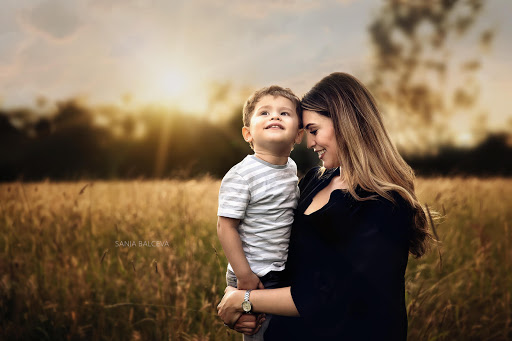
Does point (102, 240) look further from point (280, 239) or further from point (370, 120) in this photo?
point (370, 120)

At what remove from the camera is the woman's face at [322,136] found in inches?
76.7

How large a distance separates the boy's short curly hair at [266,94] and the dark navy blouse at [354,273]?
522 mm

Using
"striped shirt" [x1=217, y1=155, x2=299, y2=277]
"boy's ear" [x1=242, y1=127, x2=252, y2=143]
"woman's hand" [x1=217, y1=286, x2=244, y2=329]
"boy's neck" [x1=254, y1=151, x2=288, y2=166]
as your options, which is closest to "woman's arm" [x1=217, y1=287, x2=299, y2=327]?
"woman's hand" [x1=217, y1=286, x2=244, y2=329]

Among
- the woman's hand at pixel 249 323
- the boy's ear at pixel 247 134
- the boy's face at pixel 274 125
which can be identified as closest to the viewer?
the woman's hand at pixel 249 323

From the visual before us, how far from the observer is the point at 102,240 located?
12.3 ft

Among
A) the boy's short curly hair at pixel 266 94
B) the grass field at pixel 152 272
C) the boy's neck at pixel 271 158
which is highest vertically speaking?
the boy's short curly hair at pixel 266 94

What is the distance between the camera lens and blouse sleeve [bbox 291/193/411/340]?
1.65 m

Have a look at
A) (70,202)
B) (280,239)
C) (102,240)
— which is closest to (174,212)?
(102,240)

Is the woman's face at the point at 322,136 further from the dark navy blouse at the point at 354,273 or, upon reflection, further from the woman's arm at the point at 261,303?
the woman's arm at the point at 261,303

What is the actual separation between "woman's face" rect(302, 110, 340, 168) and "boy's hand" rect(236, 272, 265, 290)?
0.62m

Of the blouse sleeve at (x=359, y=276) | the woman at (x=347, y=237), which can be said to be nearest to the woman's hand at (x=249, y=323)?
the woman at (x=347, y=237)

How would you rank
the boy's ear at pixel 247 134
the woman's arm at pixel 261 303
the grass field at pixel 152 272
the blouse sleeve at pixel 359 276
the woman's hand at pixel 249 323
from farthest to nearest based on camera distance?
the grass field at pixel 152 272, the boy's ear at pixel 247 134, the woman's hand at pixel 249 323, the woman's arm at pixel 261 303, the blouse sleeve at pixel 359 276

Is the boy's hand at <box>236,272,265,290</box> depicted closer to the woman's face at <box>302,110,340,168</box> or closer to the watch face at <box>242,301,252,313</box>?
the watch face at <box>242,301,252,313</box>

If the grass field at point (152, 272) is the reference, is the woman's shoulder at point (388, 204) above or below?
above
